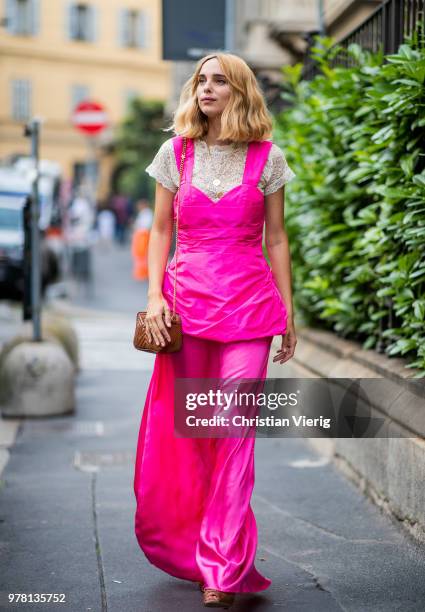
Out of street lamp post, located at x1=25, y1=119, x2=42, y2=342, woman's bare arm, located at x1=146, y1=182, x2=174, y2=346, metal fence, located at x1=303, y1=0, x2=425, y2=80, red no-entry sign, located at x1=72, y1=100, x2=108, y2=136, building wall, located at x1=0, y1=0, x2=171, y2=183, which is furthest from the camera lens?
building wall, located at x1=0, y1=0, x2=171, y2=183

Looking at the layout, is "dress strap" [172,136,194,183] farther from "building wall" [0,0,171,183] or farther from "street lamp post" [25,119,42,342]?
"building wall" [0,0,171,183]

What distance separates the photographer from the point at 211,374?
4312 millimetres

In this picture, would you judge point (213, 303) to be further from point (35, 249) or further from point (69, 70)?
point (69, 70)

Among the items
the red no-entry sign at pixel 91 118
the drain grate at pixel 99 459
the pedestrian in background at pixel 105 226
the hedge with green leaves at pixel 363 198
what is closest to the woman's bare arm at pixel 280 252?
the hedge with green leaves at pixel 363 198

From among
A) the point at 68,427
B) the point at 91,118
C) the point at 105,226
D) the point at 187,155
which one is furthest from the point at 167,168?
the point at 105,226

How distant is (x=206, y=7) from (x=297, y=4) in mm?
6269

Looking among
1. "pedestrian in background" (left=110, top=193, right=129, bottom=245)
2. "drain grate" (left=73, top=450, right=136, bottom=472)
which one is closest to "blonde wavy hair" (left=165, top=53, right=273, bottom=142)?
"drain grate" (left=73, top=450, right=136, bottom=472)

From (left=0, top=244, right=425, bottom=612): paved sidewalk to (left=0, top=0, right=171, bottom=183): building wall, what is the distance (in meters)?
51.2

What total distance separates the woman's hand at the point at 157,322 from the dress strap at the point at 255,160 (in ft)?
1.86

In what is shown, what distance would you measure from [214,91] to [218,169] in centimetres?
29

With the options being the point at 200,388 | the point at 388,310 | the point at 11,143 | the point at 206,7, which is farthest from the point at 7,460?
the point at 11,143

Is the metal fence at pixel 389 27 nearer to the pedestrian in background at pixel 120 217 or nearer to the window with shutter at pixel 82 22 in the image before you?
the pedestrian in background at pixel 120 217

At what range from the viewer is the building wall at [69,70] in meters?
57.5

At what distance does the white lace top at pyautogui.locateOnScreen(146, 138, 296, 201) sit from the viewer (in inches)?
165
